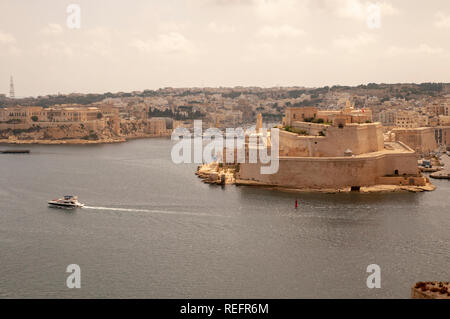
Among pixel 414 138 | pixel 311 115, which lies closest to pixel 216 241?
→ pixel 311 115

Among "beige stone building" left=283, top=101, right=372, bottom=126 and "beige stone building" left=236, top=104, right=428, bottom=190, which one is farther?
"beige stone building" left=283, top=101, right=372, bottom=126

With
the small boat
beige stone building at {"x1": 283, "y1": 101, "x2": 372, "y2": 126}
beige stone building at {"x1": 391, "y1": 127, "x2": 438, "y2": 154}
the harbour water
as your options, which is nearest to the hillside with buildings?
beige stone building at {"x1": 391, "y1": 127, "x2": 438, "y2": 154}

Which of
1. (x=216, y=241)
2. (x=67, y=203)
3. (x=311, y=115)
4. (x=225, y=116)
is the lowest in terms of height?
(x=216, y=241)

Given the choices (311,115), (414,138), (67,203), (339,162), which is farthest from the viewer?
(414,138)

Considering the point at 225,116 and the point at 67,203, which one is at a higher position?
the point at 225,116

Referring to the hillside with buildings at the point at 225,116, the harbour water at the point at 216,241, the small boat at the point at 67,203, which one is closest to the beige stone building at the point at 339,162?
the harbour water at the point at 216,241

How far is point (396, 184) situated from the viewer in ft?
61.0

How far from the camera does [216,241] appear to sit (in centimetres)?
1243

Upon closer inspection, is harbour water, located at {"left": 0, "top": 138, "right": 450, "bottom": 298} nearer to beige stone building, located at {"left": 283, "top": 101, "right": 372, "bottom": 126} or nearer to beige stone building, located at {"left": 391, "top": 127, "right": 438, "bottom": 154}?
beige stone building, located at {"left": 283, "top": 101, "right": 372, "bottom": 126}

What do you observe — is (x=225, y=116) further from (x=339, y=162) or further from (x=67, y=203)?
Result: (x=67, y=203)

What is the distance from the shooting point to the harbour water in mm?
9805
